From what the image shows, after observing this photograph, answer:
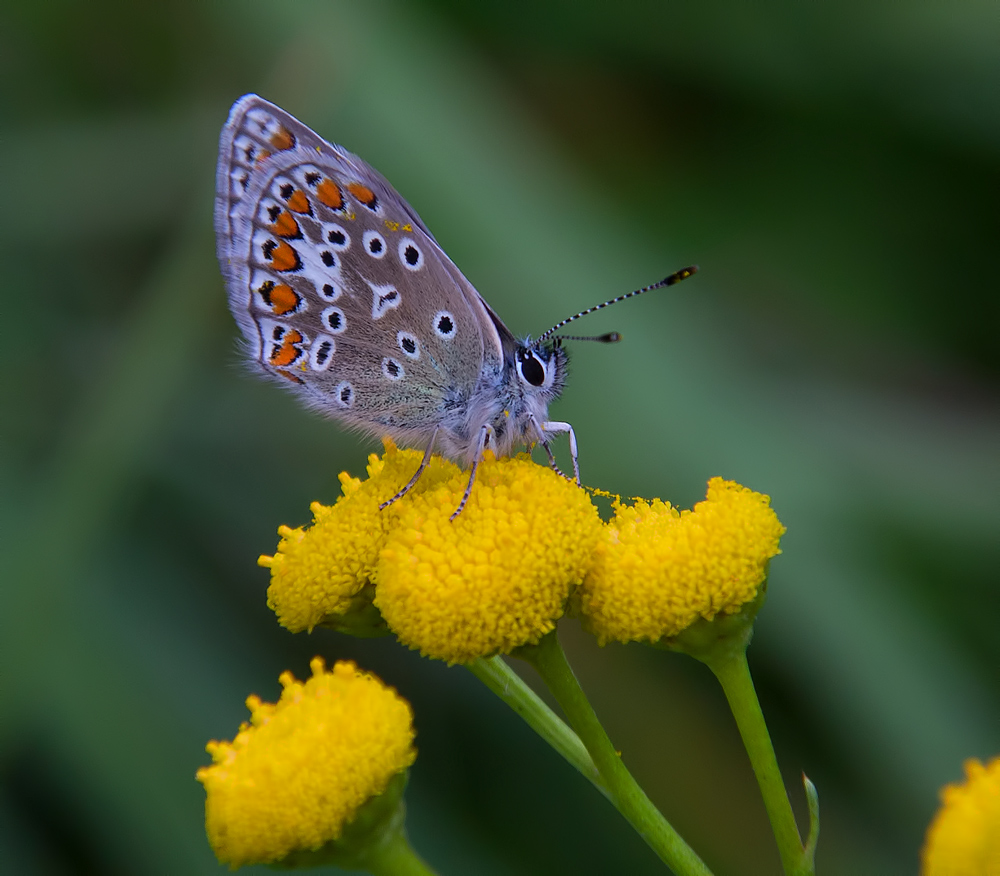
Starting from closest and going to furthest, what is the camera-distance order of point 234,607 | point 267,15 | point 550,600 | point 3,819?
point 550,600, point 3,819, point 234,607, point 267,15

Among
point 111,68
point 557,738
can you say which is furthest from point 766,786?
point 111,68

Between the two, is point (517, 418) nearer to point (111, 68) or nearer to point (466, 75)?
point (466, 75)

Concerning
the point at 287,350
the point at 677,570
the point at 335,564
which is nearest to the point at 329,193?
the point at 287,350

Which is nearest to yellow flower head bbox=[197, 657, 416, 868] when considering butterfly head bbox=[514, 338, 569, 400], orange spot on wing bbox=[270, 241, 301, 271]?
butterfly head bbox=[514, 338, 569, 400]

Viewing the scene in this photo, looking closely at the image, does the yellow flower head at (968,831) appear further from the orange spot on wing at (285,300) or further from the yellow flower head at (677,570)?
the orange spot on wing at (285,300)

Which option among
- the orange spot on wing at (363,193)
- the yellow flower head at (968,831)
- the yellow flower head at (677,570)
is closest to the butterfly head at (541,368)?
the orange spot on wing at (363,193)

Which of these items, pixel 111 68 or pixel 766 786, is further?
pixel 111 68

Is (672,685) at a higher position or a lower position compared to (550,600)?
lower
